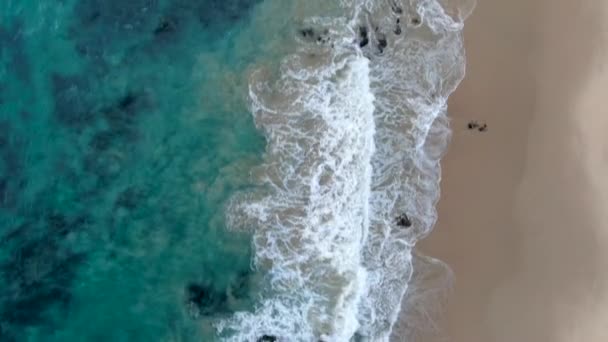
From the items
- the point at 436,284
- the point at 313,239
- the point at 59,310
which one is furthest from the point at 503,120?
the point at 59,310

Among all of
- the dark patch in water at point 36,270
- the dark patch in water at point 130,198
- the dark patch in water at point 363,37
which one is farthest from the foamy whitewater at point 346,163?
the dark patch in water at point 36,270

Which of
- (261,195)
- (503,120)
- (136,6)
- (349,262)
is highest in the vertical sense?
(136,6)

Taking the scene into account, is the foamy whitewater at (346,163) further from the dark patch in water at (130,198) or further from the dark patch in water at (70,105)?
the dark patch in water at (70,105)

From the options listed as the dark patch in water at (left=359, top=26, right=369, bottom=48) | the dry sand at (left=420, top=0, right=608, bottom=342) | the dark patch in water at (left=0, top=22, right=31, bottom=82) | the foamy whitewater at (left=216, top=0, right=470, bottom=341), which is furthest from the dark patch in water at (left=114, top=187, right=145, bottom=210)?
the dry sand at (left=420, top=0, right=608, bottom=342)

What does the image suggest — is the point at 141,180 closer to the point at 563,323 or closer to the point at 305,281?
the point at 305,281

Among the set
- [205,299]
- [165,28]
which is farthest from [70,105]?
[205,299]
